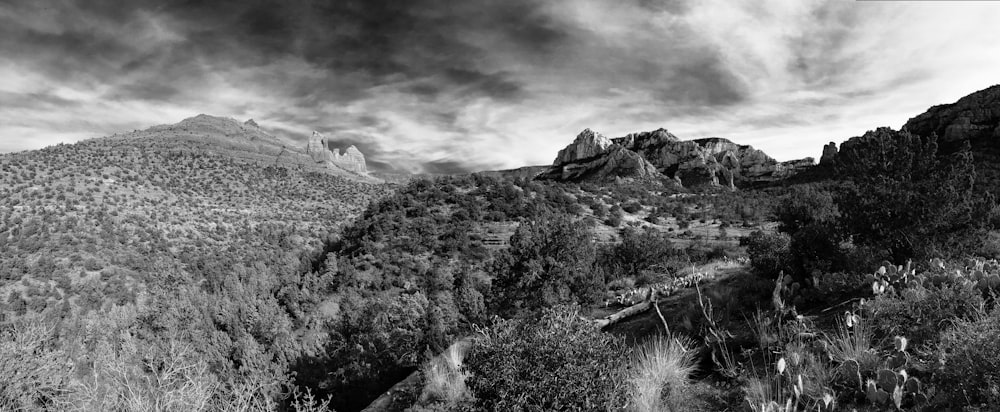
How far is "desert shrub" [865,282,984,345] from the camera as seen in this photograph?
475 centimetres

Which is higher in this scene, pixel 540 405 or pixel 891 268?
pixel 891 268

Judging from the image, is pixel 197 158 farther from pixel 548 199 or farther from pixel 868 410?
pixel 868 410

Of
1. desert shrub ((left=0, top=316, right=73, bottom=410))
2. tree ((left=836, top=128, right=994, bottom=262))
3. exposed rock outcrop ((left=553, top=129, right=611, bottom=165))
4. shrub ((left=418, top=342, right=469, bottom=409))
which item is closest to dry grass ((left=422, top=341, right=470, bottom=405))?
shrub ((left=418, top=342, right=469, bottom=409))

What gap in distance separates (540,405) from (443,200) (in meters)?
28.6

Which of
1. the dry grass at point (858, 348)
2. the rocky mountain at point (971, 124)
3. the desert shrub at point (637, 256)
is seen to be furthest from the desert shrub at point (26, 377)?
the rocky mountain at point (971, 124)

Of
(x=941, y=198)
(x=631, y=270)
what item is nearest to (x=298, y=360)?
(x=941, y=198)

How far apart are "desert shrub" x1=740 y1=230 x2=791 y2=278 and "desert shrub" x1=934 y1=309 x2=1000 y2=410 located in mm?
6827

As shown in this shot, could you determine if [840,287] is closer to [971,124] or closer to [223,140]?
[971,124]

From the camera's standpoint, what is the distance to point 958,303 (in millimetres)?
4988

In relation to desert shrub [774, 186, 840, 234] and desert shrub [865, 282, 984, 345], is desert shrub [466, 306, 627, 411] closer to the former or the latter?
desert shrub [865, 282, 984, 345]

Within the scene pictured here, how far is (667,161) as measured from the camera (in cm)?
9750

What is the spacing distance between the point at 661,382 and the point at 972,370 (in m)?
2.73

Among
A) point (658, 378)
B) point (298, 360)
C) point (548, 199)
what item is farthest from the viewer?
point (548, 199)

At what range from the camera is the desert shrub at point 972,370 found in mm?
3348
